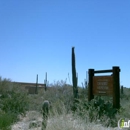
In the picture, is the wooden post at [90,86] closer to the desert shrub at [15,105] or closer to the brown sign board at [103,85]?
the brown sign board at [103,85]

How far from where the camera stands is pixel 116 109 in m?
11.4

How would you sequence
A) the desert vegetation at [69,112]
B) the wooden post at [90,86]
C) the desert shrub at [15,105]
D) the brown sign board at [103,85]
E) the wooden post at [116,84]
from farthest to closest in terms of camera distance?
1. the desert shrub at [15,105]
2. the wooden post at [90,86]
3. the brown sign board at [103,85]
4. the wooden post at [116,84]
5. the desert vegetation at [69,112]

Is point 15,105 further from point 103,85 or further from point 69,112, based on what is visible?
point 69,112

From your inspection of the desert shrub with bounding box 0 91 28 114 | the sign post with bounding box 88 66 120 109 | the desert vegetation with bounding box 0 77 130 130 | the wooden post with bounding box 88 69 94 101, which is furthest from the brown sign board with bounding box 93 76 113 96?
the desert shrub with bounding box 0 91 28 114

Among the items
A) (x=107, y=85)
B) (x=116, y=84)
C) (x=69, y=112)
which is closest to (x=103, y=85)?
(x=107, y=85)

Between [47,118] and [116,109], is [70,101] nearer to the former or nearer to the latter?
[116,109]

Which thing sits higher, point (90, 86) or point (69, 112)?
point (90, 86)

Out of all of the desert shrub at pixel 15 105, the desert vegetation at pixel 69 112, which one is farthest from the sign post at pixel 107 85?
the desert shrub at pixel 15 105

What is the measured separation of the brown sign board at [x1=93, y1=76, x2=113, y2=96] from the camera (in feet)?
41.7

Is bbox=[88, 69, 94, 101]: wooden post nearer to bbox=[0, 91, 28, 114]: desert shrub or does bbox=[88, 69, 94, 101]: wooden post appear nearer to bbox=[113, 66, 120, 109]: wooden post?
bbox=[113, 66, 120, 109]: wooden post

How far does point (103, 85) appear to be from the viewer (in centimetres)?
1318

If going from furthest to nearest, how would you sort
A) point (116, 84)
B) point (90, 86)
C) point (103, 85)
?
point (90, 86), point (103, 85), point (116, 84)

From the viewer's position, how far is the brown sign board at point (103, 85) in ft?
41.7

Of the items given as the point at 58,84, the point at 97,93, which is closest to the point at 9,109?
the point at 97,93
